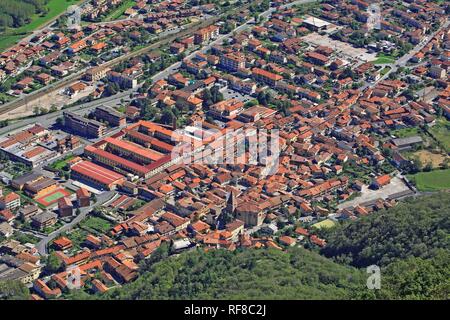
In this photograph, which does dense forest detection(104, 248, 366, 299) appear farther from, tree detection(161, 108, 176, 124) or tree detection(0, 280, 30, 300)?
tree detection(161, 108, 176, 124)

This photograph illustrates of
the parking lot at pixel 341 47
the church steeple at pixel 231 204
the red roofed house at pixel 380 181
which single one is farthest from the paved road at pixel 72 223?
the parking lot at pixel 341 47

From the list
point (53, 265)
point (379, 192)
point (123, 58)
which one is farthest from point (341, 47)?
point (53, 265)

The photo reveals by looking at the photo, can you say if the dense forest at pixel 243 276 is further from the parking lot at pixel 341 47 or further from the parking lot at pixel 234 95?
the parking lot at pixel 341 47

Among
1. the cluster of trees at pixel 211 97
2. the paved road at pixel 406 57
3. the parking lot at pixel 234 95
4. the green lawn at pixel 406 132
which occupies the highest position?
the green lawn at pixel 406 132

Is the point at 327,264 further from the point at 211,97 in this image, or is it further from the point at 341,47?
the point at 341,47

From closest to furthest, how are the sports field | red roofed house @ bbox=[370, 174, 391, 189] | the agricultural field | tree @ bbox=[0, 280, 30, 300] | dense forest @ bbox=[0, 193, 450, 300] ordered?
dense forest @ bbox=[0, 193, 450, 300], tree @ bbox=[0, 280, 30, 300], the sports field, red roofed house @ bbox=[370, 174, 391, 189], the agricultural field

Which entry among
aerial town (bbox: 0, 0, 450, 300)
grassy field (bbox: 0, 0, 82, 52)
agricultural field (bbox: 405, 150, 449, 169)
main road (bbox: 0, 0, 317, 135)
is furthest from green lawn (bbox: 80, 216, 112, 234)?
grassy field (bbox: 0, 0, 82, 52)
